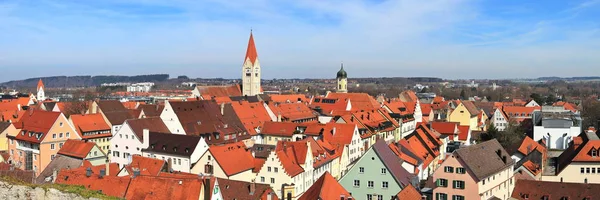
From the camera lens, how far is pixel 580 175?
46688 millimetres

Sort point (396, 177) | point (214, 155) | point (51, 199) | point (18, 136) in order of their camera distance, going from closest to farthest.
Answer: point (51, 199), point (396, 177), point (214, 155), point (18, 136)

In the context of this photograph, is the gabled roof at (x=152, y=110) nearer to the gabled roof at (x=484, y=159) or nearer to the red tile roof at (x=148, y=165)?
the red tile roof at (x=148, y=165)

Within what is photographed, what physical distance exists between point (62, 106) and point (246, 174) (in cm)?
5594

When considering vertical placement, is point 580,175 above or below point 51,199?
below

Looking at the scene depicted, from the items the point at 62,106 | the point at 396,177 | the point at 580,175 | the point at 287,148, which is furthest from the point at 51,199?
the point at 62,106

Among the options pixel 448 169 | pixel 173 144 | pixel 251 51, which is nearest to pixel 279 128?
pixel 173 144

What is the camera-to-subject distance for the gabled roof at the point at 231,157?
1803 inches

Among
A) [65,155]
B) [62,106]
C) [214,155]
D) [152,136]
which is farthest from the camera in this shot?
[62,106]

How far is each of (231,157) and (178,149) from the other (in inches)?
277

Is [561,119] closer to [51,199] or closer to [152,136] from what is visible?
[152,136]

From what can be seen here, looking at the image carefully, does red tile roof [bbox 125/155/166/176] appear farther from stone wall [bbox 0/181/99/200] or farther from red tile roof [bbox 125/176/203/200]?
stone wall [bbox 0/181/99/200]

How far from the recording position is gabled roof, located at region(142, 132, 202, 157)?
50.5 meters

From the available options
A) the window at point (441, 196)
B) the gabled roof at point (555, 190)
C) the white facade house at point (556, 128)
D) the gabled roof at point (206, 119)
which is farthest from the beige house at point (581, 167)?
the gabled roof at point (206, 119)

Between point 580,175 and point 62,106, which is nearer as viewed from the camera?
point 580,175
